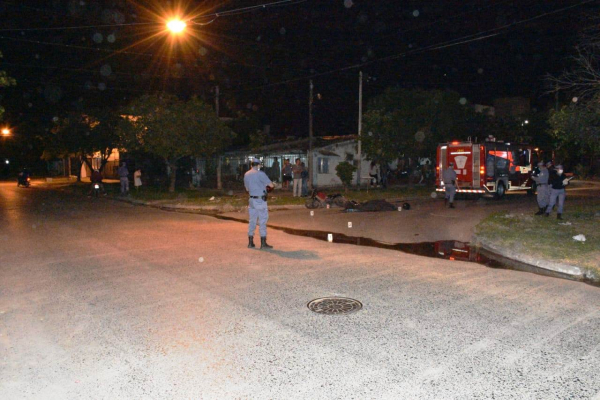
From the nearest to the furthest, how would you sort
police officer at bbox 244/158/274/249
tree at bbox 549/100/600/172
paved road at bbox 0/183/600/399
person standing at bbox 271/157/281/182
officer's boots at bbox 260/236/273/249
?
paved road at bbox 0/183/600/399, police officer at bbox 244/158/274/249, officer's boots at bbox 260/236/273/249, tree at bbox 549/100/600/172, person standing at bbox 271/157/281/182

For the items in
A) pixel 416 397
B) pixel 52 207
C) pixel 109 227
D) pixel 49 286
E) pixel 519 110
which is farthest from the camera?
pixel 519 110

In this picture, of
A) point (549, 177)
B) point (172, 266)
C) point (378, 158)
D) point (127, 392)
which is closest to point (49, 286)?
point (172, 266)

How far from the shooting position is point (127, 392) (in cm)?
409

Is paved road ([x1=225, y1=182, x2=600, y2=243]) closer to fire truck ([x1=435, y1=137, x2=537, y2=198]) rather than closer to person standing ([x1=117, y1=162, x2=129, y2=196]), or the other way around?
fire truck ([x1=435, y1=137, x2=537, y2=198])

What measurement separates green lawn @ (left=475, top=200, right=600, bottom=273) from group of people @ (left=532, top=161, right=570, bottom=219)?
0.36 metres

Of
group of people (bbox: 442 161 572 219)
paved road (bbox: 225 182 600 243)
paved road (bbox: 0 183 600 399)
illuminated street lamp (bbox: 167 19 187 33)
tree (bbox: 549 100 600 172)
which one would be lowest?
paved road (bbox: 0 183 600 399)

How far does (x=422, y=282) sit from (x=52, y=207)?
1837cm

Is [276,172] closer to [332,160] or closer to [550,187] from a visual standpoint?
[332,160]

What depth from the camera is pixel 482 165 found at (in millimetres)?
21500

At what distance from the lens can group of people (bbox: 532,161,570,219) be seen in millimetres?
14695

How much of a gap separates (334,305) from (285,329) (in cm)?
106

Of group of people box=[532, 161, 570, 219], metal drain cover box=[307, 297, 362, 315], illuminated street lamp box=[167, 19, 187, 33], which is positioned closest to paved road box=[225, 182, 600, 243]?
group of people box=[532, 161, 570, 219]

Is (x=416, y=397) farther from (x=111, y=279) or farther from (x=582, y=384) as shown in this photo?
(x=111, y=279)

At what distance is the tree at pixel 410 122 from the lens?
2884 centimetres
